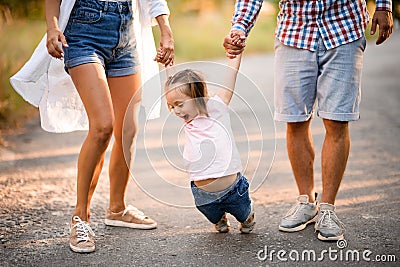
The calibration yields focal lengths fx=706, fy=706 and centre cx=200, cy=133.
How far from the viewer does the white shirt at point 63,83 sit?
382cm

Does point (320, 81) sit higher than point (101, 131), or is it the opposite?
point (320, 81)

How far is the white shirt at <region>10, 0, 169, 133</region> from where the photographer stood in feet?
12.5

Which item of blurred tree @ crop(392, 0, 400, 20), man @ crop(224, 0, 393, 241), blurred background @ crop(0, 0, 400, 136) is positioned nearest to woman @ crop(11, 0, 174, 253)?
man @ crop(224, 0, 393, 241)

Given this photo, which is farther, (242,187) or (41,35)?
(41,35)

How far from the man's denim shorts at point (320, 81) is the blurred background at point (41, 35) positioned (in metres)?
2.42

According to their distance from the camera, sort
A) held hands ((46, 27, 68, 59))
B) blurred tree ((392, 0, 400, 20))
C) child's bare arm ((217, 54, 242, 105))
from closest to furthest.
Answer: held hands ((46, 27, 68, 59)), child's bare arm ((217, 54, 242, 105)), blurred tree ((392, 0, 400, 20))

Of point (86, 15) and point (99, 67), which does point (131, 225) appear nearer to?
point (99, 67)

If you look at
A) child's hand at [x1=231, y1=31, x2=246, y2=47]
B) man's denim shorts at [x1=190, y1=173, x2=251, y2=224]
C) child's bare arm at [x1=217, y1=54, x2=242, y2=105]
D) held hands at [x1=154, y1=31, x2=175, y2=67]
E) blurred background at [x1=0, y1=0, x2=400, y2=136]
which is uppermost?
child's hand at [x1=231, y1=31, x2=246, y2=47]

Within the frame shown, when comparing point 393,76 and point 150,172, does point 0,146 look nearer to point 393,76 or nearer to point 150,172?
point 150,172

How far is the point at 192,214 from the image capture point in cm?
440

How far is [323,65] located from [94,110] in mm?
1250

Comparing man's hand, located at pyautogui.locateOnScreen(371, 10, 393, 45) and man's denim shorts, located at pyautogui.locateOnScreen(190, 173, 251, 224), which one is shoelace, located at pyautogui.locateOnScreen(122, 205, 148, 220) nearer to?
man's denim shorts, located at pyautogui.locateOnScreen(190, 173, 251, 224)

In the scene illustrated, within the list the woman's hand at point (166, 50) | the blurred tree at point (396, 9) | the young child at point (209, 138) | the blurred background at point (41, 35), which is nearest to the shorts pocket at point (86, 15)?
the woman's hand at point (166, 50)

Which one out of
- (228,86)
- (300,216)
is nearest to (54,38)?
(228,86)
